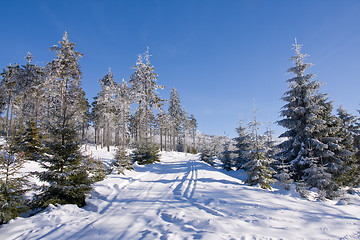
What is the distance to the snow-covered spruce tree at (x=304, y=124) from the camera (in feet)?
51.0

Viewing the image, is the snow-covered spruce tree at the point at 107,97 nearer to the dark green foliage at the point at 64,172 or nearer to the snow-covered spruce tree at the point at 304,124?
the dark green foliage at the point at 64,172

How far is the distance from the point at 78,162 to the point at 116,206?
2.86 meters

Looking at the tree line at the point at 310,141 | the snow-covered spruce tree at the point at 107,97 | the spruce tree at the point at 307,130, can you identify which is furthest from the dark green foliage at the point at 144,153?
the snow-covered spruce tree at the point at 107,97

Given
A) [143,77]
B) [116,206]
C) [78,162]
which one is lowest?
[116,206]

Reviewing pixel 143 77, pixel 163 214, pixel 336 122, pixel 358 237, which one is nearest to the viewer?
pixel 358 237

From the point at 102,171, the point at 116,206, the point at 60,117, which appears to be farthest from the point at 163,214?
the point at 102,171

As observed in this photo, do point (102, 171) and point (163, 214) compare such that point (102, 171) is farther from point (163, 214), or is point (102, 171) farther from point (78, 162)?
point (163, 214)

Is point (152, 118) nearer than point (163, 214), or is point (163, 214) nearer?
point (163, 214)

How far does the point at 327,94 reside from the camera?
1720 cm

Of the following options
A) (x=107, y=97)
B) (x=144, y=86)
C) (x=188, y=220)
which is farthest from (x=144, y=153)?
(x=107, y=97)

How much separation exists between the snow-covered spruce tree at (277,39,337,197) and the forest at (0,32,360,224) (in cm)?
8

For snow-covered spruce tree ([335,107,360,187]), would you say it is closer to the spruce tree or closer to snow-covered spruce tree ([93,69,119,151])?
the spruce tree

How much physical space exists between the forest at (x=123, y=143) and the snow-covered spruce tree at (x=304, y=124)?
0.25 feet

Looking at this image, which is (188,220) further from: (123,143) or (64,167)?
(123,143)
